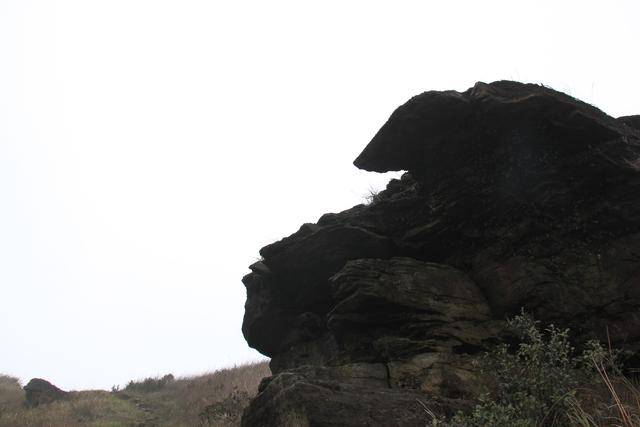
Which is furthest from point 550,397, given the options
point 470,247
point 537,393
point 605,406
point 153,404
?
point 153,404

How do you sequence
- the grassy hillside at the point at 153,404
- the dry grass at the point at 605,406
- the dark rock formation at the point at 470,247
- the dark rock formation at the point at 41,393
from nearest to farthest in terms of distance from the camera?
the dry grass at the point at 605,406, the dark rock formation at the point at 470,247, the grassy hillside at the point at 153,404, the dark rock formation at the point at 41,393

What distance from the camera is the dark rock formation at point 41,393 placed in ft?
69.7

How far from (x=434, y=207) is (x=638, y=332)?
4070 millimetres

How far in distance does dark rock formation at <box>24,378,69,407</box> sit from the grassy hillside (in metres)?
0.40

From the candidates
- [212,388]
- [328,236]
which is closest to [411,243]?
[328,236]

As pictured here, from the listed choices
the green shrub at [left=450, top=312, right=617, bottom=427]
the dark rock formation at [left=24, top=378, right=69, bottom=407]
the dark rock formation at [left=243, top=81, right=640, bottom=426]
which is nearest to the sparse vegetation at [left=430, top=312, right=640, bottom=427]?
the green shrub at [left=450, top=312, right=617, bottom=427]

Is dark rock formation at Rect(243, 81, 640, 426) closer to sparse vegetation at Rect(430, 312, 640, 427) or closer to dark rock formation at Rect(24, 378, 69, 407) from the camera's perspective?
sparse vegetation at Rect(430, 312, 640, 427)

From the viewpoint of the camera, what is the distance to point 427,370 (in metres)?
7.61

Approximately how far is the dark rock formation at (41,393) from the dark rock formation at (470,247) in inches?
640

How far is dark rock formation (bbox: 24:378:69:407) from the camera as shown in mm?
21250

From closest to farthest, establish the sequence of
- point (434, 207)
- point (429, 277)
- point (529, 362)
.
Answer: point (529, 362) → point (429, 277) → point (434, 207)

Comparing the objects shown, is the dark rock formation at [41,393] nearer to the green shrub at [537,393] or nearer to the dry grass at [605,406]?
the green shrub at [537,393]

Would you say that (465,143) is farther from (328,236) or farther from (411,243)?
(328,236)

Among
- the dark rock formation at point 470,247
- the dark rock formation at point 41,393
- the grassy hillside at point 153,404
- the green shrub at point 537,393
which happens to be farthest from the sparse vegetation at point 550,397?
the dark rock formation at point 41,393
